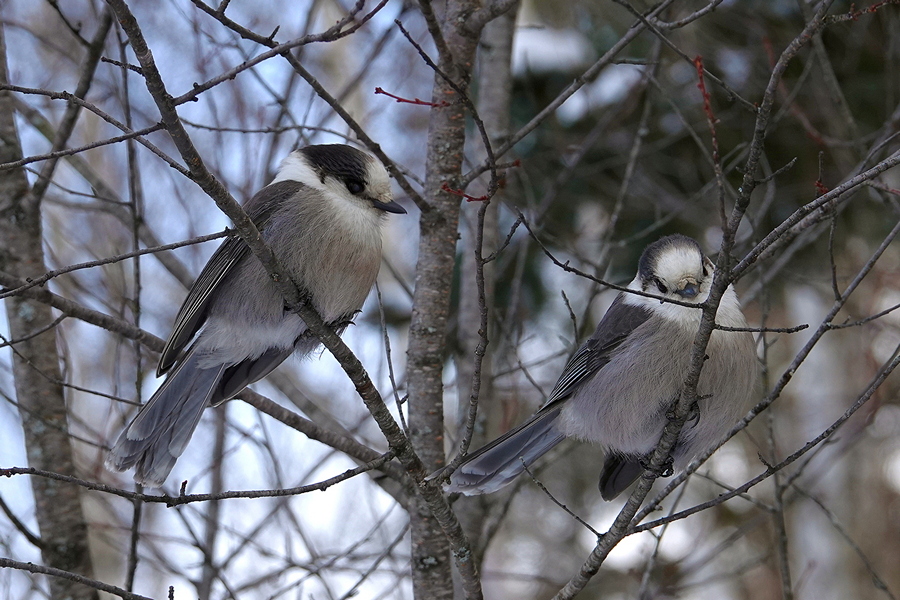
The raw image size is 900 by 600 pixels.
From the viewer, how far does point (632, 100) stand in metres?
4.27

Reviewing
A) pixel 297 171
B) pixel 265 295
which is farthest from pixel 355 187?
pixel 265 295

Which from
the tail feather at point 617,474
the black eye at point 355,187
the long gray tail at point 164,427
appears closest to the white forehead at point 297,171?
the black eye at point 355,187

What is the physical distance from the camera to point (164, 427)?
2658mm

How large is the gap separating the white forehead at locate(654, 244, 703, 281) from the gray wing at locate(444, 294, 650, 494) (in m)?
0.14

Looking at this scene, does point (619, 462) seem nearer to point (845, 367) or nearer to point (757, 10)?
point (757, 10)

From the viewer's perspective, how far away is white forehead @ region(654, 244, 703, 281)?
99.2 inches

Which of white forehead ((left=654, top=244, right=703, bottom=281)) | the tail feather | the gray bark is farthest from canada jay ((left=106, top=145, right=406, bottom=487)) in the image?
the tail feather

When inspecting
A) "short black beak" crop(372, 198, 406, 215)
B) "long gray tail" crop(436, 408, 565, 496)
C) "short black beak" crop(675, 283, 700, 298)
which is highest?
"short black beak" crop(372, 198, 406, 215)

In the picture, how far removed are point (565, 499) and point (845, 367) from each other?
251cm

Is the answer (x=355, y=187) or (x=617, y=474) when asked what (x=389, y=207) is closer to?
(x=355, y=187)

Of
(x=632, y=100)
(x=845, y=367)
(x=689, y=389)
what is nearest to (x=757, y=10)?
(x=632, y=100)

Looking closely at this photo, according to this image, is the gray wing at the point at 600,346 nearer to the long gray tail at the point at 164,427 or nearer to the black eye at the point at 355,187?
the black eye at the point at 355,187

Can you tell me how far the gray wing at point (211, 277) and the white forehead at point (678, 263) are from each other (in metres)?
1.25

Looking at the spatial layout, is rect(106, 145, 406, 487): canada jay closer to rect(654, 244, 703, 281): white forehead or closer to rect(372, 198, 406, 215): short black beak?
rect(372, 198, 406, 215): short black beak
